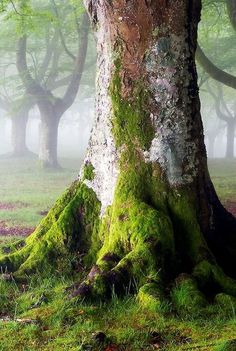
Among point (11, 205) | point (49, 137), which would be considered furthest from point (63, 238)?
point (49, 137)

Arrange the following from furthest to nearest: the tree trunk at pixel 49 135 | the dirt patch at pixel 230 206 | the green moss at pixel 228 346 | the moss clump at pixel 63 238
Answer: the tree trunk at pixel 49 135, the dirt patch at pixel 230 206, the moss clump at pixel 63 238, the green moss at pixel 228 346

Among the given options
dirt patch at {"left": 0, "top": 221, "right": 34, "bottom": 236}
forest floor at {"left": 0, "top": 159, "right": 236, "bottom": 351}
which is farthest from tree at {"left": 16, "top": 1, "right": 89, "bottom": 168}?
forest floor at {"left": 0, "top": 159, "right": 236, "bottom": 351}

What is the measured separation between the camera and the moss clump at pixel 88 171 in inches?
302

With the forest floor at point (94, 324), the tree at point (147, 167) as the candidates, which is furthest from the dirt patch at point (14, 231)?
the forest floor at point (94, 324)

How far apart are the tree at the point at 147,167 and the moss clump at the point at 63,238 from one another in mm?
17

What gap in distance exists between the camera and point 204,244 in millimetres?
6766

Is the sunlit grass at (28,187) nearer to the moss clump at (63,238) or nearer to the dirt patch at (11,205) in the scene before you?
the dirt patch at (11,205)

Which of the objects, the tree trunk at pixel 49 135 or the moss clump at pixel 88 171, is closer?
the moss clump at pixel 88 171

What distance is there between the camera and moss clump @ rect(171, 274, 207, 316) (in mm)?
5469

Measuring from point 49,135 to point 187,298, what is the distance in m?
29.2

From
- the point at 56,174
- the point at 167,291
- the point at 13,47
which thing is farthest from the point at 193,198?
the point at 13,47

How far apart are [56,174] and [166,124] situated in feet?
82.3

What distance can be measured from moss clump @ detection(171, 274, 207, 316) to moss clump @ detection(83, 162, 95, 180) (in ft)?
8.55

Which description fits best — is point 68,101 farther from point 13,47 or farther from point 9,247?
point 9,247
